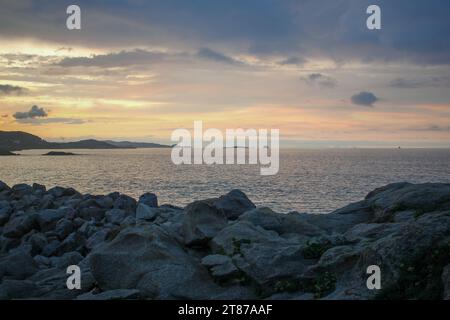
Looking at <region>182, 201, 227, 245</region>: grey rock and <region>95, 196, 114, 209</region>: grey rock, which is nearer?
<region>182, 201, 227, 245</region>: grey rock

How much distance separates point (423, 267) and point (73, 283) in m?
11.0

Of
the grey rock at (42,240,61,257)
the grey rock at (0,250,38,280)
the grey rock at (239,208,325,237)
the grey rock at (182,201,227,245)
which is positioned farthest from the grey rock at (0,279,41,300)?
the grey rock at (42,240,61,257)

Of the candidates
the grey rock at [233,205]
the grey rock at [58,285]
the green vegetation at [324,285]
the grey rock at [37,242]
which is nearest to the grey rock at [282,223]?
the grey rock at [233,205]

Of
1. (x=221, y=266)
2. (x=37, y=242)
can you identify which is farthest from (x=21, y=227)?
(x=221, y=266)

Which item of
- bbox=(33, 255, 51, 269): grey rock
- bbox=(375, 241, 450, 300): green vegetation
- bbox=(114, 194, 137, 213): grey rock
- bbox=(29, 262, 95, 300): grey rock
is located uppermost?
bbox=(375, 241, 450, 300): green vegetation

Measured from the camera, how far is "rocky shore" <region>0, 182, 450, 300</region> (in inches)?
482

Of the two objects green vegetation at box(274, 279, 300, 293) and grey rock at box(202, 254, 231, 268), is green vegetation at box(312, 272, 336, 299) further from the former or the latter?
grey rock at box(202, 254, 231, 268)

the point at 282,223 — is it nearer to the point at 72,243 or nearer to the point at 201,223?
the point at 201,223

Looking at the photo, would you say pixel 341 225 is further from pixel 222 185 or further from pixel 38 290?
pixel 222 185

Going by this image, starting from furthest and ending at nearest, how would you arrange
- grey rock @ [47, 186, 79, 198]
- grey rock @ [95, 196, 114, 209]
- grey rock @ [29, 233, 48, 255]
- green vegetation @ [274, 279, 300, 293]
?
1. grey rock @ [47, 186, 79, 198]
2. grey rock @ [95, 196, 114, 209]
3. grey rock @ [29, 233, 48, 255]
4. green vegetation @ [274, 279, 300, 293]

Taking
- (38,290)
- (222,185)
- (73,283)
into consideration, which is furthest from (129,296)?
(222,185)

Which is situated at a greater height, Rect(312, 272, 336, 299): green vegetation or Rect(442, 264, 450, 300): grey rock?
Rect(442, 264, 450, 300): grey rock

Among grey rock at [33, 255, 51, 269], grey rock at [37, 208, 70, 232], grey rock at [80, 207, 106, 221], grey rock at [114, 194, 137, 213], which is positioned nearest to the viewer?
grey rock at [33, 255, 51, 269]

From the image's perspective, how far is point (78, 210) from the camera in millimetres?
33438
